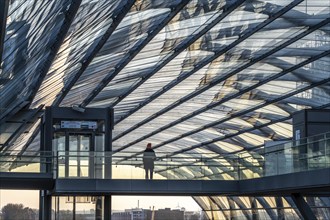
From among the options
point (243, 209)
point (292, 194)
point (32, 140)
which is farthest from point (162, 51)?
point (243, 209)

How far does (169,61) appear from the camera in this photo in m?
40.3

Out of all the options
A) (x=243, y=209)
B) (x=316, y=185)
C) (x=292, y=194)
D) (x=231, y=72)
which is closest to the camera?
(x=316, y=185)

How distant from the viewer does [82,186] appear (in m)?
31.5

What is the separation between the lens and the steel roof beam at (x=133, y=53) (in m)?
30.8

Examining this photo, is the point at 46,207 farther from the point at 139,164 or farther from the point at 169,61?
the point at 169,61

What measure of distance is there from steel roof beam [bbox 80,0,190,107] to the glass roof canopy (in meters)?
0.07

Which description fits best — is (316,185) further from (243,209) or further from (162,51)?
(243,209)

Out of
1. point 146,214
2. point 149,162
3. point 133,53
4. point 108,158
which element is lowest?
point 146,214

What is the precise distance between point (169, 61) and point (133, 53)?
377cm

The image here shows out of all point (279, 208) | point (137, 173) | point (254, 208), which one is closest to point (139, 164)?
point (137, 173)

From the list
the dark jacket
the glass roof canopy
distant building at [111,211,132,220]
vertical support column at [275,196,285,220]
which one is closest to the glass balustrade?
the dark jacket

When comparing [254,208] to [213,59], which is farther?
[254,208]

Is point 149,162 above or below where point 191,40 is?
below

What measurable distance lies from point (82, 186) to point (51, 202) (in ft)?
13.4
